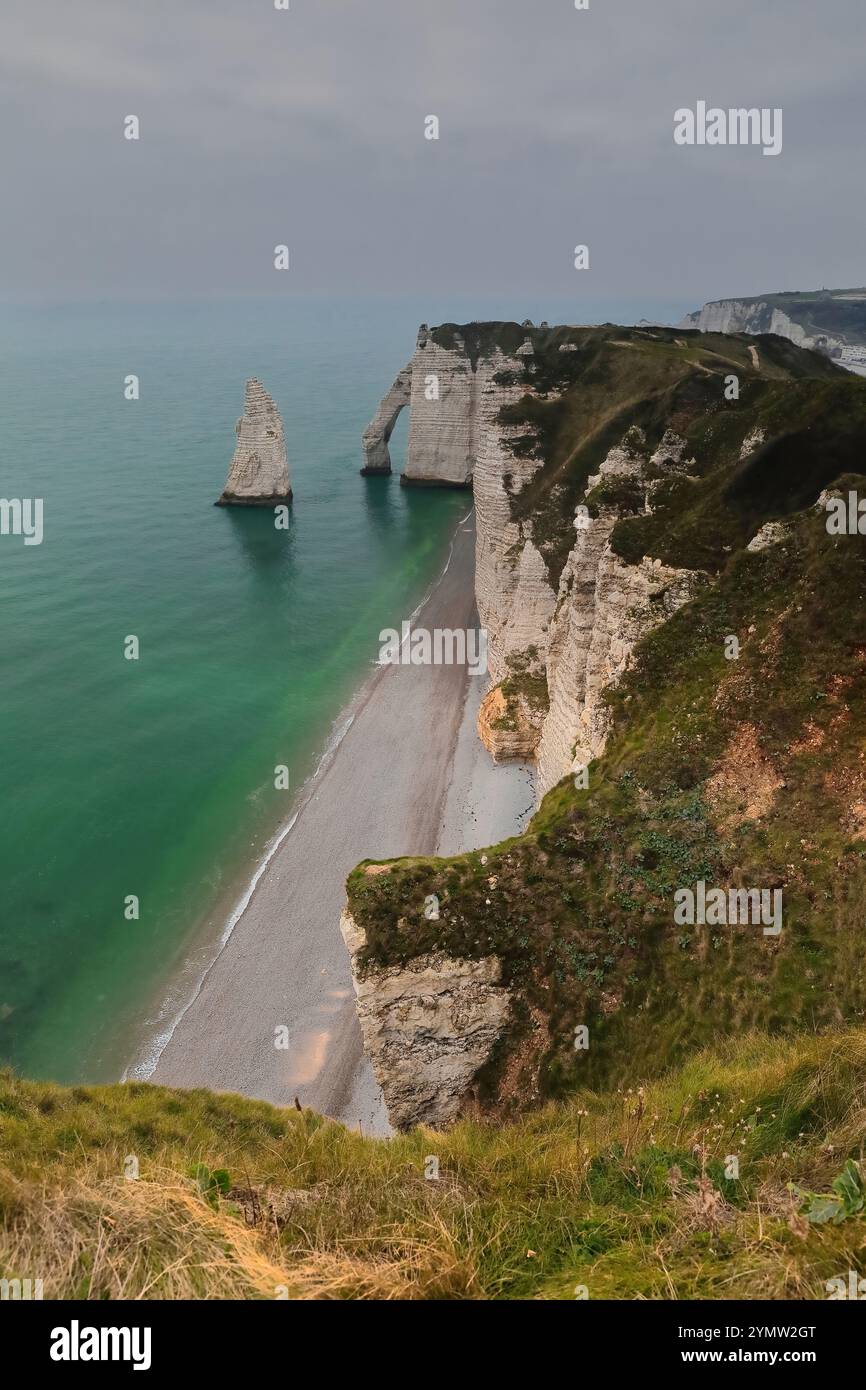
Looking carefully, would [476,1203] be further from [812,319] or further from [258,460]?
[812,319]

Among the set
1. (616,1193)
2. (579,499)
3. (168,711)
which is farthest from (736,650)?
(168,711)

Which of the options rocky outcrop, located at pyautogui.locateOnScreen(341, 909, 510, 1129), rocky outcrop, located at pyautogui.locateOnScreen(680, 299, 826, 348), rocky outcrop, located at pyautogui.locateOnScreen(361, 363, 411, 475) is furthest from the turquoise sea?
rocky outcrop, located at pyautogui.locateOnScreen(680, 299, 826, 348)

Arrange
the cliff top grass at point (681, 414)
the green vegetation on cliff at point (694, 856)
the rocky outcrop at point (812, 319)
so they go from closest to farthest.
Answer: the green vegetation on cliff at point (694, 856) < the cliff top grass at point (681, 414) < the rocky outcrop at point (812, 319)

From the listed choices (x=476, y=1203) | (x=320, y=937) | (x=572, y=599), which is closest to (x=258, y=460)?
(x=572, y=599)

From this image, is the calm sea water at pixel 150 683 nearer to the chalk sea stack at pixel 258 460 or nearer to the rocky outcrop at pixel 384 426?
the rocky outcrop at pixel 384 426

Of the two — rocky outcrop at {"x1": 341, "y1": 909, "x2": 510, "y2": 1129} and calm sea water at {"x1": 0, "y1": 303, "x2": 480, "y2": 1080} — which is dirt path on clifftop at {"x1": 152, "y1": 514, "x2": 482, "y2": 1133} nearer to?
calm sea water at {"x1": 0, "y1": 303, "x2": 480, "y2": 1080}

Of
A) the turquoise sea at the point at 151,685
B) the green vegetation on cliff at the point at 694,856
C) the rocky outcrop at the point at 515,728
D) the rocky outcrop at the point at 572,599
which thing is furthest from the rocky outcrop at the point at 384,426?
the green vegetation on cliff at the point at 694,856
